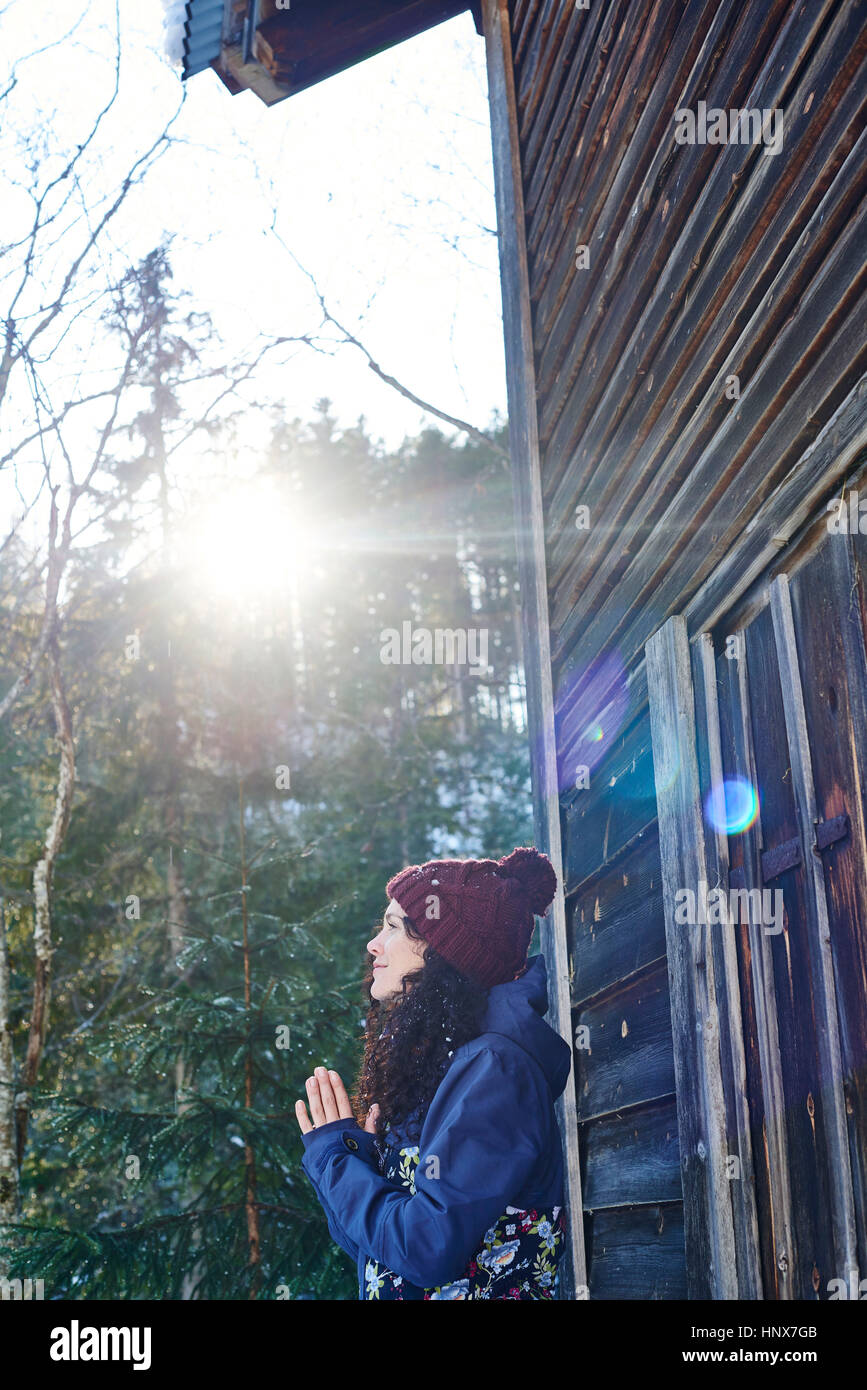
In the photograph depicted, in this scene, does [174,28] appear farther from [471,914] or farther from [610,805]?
[471,914]

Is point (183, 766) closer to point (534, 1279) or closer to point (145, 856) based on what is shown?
point (145, 856)

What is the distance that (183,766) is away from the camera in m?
15.3

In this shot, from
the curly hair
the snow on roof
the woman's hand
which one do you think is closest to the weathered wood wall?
the curly hair

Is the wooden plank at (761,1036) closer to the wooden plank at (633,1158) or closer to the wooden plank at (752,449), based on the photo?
the wooden plank at (752,449)

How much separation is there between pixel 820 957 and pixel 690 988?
65 centimetres

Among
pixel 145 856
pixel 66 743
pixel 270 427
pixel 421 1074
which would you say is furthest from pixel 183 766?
pixel 421 1074

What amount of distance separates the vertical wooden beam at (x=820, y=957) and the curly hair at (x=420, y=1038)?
77 centimetres

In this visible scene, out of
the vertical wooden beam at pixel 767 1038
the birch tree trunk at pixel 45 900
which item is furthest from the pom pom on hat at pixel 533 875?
the birch tree trunk at pixel 45 900

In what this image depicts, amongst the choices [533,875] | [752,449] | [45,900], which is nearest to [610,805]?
[533,875]

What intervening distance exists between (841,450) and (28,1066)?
9441 millimetres

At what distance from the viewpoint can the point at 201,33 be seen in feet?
14.4

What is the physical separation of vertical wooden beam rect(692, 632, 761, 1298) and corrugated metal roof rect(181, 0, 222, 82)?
3180mm

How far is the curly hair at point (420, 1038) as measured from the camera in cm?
248

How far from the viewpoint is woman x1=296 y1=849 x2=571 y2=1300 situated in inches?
87.4
